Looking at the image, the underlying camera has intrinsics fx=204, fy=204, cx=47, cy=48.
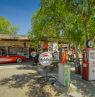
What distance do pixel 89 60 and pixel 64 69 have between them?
2583 mm

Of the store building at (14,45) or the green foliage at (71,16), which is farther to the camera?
the store building at (14,45)

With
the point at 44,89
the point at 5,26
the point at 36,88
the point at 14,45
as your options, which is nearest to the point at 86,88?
the point at 44,89

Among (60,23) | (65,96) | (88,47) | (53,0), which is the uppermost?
(53,0)

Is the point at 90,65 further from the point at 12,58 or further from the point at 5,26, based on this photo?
the point at 5,26

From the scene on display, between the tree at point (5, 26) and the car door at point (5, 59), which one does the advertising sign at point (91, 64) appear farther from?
the tree at point (5, 26)

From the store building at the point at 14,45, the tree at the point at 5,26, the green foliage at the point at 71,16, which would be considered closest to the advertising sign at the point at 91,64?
the green foliage at the point at 71,16

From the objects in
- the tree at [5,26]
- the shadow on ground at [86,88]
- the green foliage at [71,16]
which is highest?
the tree at [5,26]

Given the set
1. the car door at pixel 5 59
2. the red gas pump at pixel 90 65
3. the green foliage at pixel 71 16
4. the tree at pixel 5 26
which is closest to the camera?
the red gas pump at pixel 90 65

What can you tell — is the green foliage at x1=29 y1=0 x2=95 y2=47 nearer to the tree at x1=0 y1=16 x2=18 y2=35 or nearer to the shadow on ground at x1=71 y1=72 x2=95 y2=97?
the shadow on ground at x1=71 y1=72 x2=95 y2=97

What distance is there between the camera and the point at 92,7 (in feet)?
44.4

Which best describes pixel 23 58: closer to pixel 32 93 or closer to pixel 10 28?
pixel 32 93

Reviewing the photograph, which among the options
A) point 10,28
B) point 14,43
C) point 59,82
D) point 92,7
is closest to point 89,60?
point 59,82

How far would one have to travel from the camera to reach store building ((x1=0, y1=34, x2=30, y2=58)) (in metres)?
24.8

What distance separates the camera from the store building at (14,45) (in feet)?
81.4
